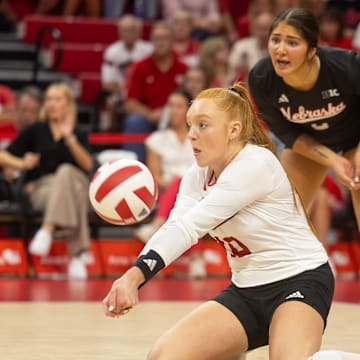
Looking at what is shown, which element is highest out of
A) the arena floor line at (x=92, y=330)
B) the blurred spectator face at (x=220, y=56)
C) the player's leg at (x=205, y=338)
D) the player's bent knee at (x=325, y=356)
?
the blurred spectator face at (x=220, y=56)

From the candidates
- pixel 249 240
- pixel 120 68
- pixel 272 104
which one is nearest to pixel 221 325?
pixel 249 240

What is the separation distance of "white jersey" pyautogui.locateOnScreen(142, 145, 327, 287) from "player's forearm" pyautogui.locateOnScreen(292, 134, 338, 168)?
138 centimetres

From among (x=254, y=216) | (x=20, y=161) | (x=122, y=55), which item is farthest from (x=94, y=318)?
(x=122, y=55)

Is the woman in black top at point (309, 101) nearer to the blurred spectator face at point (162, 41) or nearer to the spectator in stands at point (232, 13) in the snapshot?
the blurred spectator face at point (162, 41)

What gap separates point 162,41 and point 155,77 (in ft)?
1.28

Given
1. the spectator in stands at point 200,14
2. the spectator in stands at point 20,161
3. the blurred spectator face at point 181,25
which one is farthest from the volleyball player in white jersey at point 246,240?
the spectator in stands at point 200,14

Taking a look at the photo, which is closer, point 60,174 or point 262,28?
point 60,174

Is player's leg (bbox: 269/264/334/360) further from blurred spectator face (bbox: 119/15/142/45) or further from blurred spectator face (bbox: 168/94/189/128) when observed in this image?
blurred spectator face (bbox: 119/15/142/45)

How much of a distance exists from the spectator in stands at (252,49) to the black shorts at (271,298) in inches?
260

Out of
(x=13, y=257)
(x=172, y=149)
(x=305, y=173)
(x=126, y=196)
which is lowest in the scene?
(x=13, y=257)

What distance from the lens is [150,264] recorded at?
3.81 metres

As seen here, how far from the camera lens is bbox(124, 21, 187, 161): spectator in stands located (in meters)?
10.8

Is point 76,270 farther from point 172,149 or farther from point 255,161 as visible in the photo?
point 255,161

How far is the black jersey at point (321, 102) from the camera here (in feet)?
18.4
